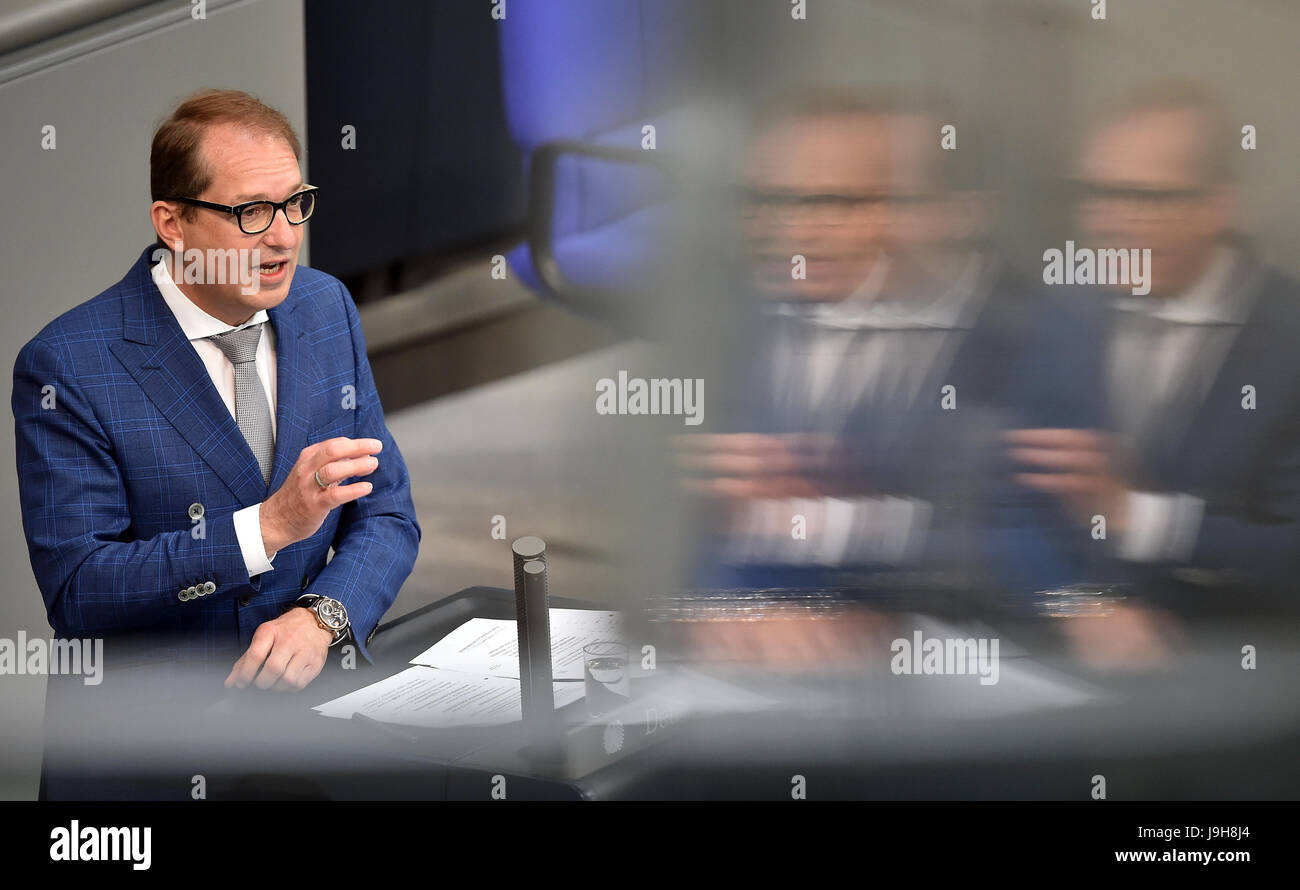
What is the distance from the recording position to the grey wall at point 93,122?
2.35 meters

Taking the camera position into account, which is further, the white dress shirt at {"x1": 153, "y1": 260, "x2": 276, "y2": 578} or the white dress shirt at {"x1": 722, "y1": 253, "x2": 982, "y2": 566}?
the white dress shirt at {"x1": 722, "y1": 253, "x2": 982, "y2": 566}

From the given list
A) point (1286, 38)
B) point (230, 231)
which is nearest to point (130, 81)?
point (230, 231)

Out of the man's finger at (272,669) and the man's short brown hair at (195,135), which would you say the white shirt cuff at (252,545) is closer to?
the man's finger at (272,669)

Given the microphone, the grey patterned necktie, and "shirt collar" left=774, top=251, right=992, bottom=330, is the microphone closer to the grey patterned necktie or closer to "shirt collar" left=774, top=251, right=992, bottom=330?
the grey patterned necktie

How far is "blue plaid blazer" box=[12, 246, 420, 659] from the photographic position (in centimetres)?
207

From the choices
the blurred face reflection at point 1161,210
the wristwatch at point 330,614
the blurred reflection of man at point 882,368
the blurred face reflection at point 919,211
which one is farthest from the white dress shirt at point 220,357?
the blurred face reflection at point 1161,210

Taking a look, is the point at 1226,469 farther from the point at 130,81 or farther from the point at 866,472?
the point at 130,81

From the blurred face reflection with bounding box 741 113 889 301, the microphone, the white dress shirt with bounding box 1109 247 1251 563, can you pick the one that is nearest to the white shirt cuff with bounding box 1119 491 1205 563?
the white dress shirt with bounding box 1109 247 1251 563

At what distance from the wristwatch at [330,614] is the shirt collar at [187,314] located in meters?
0.52

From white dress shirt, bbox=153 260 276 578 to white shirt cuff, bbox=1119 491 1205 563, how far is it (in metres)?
1.70

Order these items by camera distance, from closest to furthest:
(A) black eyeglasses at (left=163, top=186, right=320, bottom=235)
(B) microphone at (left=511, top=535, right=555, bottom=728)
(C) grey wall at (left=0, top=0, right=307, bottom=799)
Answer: (B) microphone at (left=511, top=535, right=555, bottom=728)
(A) black eyeglasses at (left=163, top=186, right=320, bottom=235)
(C) grey wall at (left=0, top=0, right=307, bottom=799)

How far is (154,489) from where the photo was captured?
6.89 ft
